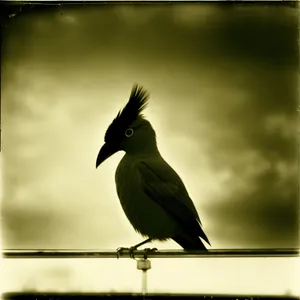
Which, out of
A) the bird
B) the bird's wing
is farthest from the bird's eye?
the bird's wing

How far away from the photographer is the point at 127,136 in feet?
5.75

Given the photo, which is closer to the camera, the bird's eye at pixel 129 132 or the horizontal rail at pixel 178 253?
the horizontal rail at pixel 178 253

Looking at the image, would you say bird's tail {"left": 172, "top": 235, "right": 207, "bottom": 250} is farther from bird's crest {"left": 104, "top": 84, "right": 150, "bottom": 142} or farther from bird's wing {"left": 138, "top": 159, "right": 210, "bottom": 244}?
bird's crest {"left": 104, "top": 84, "right": 150, "bottom": 142}

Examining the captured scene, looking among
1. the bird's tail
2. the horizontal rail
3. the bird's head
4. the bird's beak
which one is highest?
the bird's head

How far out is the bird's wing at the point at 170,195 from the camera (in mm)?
1678

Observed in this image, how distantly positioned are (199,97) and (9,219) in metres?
0.71

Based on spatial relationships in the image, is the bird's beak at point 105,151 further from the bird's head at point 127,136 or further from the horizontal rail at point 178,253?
the horizontal rail at point 178,253

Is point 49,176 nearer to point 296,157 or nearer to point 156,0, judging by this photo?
point 156,0

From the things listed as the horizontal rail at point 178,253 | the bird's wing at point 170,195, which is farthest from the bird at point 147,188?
the horizontal rail at point 178,253

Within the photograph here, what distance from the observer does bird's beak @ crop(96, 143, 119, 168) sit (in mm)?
1753

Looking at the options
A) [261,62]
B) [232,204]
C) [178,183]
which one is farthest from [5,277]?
[261,62]

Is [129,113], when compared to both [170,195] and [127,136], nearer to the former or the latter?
[127,136]

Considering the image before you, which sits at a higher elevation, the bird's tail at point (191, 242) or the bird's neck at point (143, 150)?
the bird's neck at point (143, 150)

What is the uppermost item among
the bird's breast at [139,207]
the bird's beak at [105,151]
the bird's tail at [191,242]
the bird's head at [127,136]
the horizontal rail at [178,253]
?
the bird's head at [127,136]
